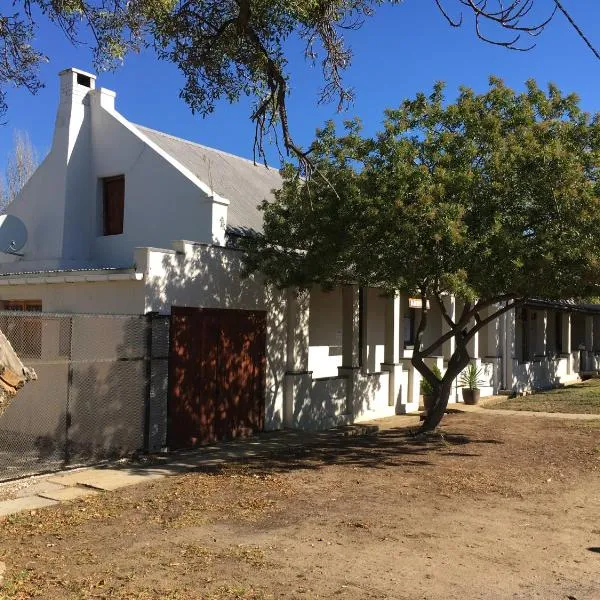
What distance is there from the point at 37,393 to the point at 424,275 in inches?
277

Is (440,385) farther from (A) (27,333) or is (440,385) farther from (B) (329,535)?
(A) (27,333)

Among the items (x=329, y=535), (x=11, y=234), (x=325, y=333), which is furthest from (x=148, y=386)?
(x=325, y=333)

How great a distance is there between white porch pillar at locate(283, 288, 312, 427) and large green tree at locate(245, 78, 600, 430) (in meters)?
1.91

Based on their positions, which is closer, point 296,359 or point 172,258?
point 172,258

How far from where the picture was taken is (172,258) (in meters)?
11.7

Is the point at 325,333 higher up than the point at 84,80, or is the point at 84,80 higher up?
the point at 84,80

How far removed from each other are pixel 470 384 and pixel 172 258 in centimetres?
1084

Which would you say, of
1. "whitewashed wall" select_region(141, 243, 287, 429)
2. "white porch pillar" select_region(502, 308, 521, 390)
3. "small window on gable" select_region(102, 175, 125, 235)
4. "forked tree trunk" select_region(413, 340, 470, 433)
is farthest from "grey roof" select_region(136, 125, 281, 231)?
"white porch pillar" select_region(502, 308, 521, 390)

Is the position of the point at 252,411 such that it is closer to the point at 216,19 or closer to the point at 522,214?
the point at 522,214

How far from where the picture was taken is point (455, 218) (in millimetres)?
10586

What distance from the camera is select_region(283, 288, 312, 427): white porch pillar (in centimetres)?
1420

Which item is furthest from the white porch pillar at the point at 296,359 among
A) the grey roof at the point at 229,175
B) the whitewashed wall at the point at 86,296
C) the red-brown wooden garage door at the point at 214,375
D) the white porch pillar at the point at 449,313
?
the white porch pillar at the point at 449,313

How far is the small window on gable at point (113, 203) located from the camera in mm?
15188

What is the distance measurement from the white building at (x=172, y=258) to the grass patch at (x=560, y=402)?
3244 mm
